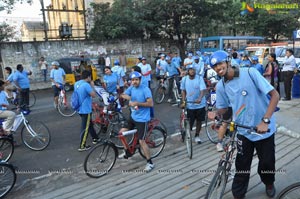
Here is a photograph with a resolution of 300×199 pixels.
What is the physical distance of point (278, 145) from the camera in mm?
5367

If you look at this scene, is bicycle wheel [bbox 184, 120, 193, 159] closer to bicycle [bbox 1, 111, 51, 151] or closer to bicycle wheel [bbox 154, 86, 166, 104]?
bicycle [bbox 1, 111, 51, 151]

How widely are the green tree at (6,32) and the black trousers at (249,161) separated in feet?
57.5

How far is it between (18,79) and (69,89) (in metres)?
5.49

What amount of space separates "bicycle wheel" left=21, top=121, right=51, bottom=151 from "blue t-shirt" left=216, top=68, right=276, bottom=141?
4716 mm

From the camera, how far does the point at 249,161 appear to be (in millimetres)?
3383

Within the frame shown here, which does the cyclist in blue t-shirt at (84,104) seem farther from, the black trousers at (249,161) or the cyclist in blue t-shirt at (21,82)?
the cyclist in blue t-shirt at (21,82)

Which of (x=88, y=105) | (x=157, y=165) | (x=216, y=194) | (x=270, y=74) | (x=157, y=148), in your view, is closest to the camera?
(x=216, y=194)

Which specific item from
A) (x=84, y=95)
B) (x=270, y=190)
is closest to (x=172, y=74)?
(x=84, y=95)

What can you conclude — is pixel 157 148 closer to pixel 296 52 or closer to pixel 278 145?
pixel 278 145

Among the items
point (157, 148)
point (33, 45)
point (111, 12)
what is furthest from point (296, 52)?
point (33, 45)

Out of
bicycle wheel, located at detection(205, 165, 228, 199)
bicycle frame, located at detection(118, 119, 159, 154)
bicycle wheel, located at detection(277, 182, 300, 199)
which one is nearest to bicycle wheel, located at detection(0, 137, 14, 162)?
bicycle frame, located at detection(118, 119, 159, 154)

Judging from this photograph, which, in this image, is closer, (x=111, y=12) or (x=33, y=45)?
(x=33, y=45)

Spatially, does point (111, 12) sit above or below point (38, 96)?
above

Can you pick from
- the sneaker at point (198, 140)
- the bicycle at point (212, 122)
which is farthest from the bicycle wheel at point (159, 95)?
the sneaker at point (198, 140)
